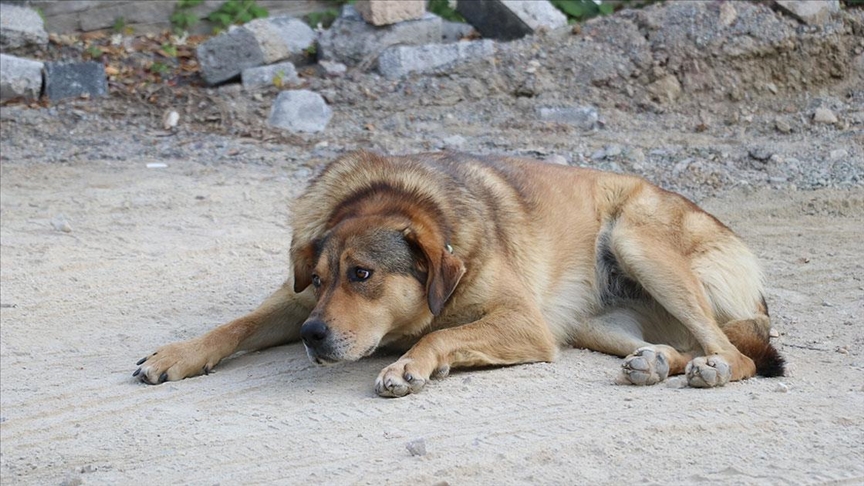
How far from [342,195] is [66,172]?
15.8 ft

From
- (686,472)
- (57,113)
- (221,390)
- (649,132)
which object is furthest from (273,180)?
(686,472)

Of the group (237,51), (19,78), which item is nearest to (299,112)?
(237,51)

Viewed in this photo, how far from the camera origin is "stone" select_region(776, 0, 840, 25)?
36.4ft

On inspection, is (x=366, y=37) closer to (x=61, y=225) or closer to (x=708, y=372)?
(x=61, y=225)

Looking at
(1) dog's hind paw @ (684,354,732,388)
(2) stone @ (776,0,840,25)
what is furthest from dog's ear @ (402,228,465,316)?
(2) stone @ (776,0,840,25)

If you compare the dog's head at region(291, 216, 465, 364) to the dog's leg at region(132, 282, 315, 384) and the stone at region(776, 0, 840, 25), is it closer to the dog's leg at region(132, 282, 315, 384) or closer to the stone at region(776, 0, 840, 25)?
the dog's leg at region(132, 282, 315, 384)

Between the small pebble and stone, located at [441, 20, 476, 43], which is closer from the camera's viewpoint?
the small pebble

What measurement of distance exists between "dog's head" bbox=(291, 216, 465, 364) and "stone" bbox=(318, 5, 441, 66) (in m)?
6.69

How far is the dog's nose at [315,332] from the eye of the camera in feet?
16.2

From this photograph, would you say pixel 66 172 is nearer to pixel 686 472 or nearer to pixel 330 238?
pixel 330 238

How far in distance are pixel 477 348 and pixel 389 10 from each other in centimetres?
698

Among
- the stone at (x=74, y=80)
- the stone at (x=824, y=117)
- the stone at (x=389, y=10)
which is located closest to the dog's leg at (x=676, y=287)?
the stone at (x=824, y=117)

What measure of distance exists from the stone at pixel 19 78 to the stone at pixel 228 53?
1658 millimetres

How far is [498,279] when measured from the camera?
5629mm
